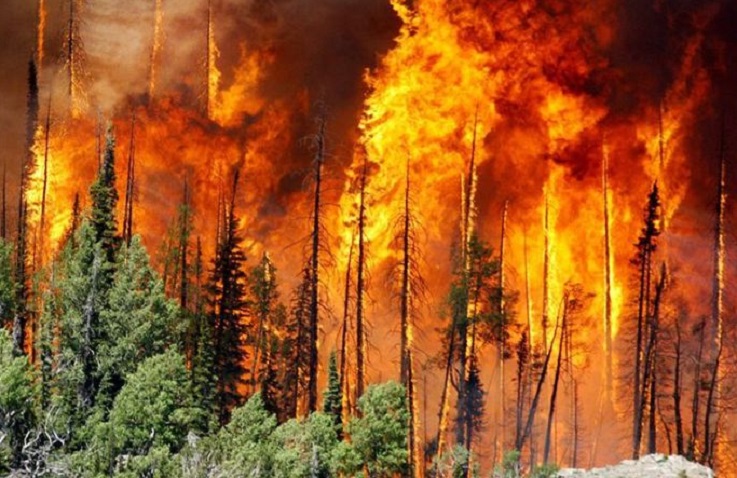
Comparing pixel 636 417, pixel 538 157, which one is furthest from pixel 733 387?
pixel 538 157

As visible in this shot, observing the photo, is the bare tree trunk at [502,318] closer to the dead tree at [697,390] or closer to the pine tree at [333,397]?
the dead tree at [697,390]

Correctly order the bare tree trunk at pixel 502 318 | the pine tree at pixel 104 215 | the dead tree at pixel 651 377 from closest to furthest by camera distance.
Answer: the pine tree at pixel 104 215 < the dead tree at pixel 651 377 < the bare tree trunk at pixel 502 318

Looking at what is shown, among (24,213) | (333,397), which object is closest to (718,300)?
(333,397)

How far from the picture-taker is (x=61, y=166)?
62.9m

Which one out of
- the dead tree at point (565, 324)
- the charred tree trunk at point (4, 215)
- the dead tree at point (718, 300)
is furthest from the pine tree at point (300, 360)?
the dead tree at point (718, 300)

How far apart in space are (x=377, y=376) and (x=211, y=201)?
58.2 feet

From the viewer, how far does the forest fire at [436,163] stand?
59.6 m

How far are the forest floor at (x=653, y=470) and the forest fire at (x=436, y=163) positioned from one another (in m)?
17.5

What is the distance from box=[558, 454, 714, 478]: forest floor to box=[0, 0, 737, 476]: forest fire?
17.5 meters

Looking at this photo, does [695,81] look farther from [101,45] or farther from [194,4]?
[101,45]

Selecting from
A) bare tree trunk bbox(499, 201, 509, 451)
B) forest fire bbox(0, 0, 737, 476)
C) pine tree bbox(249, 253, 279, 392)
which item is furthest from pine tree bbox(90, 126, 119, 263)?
bare tree trunk bbox(499, 201, 509, 451)

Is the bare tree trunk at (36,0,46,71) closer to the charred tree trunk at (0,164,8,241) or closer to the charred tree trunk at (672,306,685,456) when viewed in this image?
the charred tree trunk at (0,164,8,241)

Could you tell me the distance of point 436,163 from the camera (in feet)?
207

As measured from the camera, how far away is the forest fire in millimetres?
59562
